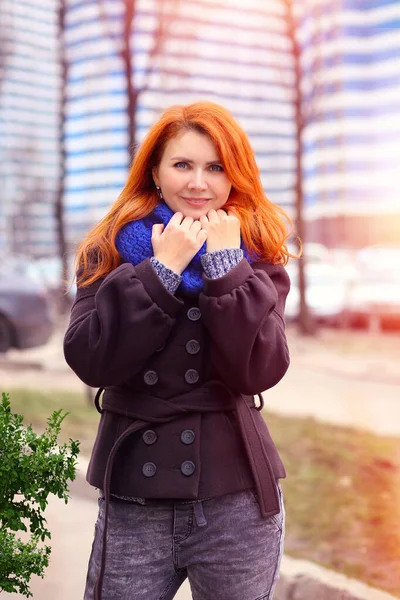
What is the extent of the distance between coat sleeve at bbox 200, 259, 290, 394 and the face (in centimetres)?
14

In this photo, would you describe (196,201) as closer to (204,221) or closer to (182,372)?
(204,221)

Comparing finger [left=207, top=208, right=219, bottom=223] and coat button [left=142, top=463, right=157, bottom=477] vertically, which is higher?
finger [left=207, top=208, right=219, bottom=223]

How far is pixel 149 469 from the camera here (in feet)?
3.65

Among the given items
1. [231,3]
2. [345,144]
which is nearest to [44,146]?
[231,3]

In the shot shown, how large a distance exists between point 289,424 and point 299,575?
1390 millimetres

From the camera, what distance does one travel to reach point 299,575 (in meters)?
2.16

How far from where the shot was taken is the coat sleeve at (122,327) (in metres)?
1.07

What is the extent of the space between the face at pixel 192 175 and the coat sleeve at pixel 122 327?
5.4 inches

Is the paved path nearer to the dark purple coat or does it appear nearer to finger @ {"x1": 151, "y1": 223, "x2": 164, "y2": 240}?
the dark purple coat

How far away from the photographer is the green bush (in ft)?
3.82

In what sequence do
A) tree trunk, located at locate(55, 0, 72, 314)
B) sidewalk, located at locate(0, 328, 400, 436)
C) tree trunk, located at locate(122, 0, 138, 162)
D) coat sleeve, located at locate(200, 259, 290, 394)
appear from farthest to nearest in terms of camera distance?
tree trunk, located at locate(55, 0, 72, 314) → tree trunk, located at locate(122, 0, 138, 162) → sidewalk, located at locate(0, 328, 400, 436) → coat sleeve, located at locate(200, 259, 290, 394)

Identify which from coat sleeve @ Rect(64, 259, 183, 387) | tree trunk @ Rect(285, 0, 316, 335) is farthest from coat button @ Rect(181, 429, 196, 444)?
tree trunk @ Rect(285, 0, 316, 335)

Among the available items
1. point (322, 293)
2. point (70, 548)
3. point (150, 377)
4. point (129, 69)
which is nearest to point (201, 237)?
point (150, 377)

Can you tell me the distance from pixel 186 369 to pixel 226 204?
295 mm
